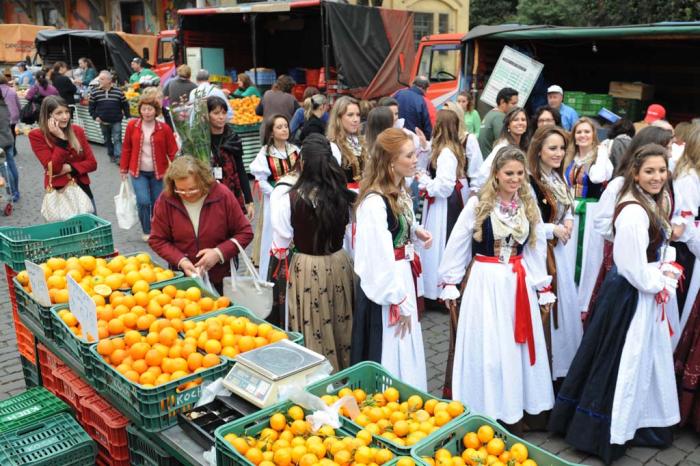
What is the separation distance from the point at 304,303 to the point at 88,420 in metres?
1.53

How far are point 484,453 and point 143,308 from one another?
2123mm

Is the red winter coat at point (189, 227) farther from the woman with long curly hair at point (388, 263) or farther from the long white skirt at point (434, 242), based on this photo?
the long white skirt at point (434, 242)

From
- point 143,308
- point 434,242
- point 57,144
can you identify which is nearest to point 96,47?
point 57,144

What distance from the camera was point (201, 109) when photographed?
5.68m

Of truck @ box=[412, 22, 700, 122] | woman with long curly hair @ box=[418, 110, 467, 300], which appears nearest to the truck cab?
truck @ box=[412, 22, 700, 122]

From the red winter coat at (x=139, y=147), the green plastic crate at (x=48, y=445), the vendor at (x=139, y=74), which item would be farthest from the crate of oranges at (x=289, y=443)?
the vendor at (x=139, y=74)

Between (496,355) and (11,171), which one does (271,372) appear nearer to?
(496,355)

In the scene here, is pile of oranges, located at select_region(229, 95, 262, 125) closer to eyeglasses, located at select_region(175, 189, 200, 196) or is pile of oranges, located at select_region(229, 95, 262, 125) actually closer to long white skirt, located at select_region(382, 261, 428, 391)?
eyeglasses, located at select_region(175, 189, 200, 196)

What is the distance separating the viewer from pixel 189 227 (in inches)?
181

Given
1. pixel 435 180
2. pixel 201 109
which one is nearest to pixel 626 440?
pixel 435 180

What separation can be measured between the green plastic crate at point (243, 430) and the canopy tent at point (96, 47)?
2007 centimetres

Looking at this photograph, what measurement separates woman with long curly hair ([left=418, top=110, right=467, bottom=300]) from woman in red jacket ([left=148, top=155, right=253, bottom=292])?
7.43 ft

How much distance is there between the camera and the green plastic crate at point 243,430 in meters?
2.51

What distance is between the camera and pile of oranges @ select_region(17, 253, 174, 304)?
3965 millimetres
